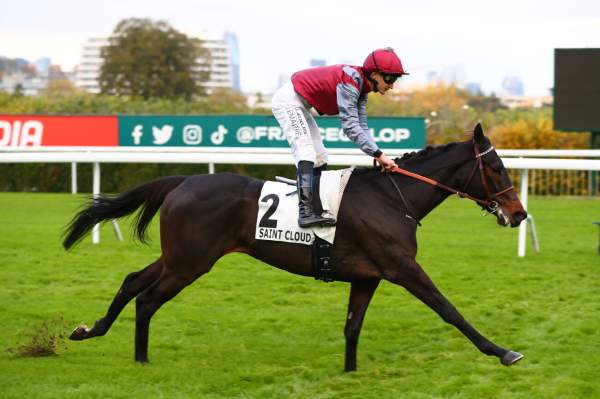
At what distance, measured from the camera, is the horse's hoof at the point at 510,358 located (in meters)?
5.26

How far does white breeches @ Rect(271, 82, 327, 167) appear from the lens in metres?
5.74

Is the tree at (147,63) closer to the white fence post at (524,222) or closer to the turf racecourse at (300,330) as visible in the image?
the turf racecourse at (300,330)

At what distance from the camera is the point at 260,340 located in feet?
21.2

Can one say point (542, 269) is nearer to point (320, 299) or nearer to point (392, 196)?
point (320, 299)

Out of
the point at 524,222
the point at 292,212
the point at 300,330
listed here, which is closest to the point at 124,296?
the point at 292,212

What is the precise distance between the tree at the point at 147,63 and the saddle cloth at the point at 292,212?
130ft

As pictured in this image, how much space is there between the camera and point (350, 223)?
569 centimetres

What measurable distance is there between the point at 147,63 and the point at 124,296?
40.2 meters

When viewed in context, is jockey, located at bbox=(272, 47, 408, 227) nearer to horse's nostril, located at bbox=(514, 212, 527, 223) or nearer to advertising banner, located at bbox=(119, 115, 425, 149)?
horse's nostril, located at bbox=(514, 212, 527, 223)

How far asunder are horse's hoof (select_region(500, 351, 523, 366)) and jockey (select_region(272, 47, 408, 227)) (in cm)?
123

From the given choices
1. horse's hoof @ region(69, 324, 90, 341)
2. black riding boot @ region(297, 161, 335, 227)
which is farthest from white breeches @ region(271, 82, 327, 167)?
horse's hoof @ region(69, 324, 90, 341)

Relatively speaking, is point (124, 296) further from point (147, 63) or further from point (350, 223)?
point (147, 63)

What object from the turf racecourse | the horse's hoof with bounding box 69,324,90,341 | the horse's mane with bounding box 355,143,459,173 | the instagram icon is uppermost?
the horse's mane with bounding box 355,143,459,173

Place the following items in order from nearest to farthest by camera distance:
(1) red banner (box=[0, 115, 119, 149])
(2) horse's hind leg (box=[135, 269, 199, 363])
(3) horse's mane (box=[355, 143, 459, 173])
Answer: (2) horse's hind leg (box=[135, 269, 199, 363])
(3) horse's mane (box=[355, 143, 459, 173])
(1) red banner (box=[0, 115, 119, 149])
